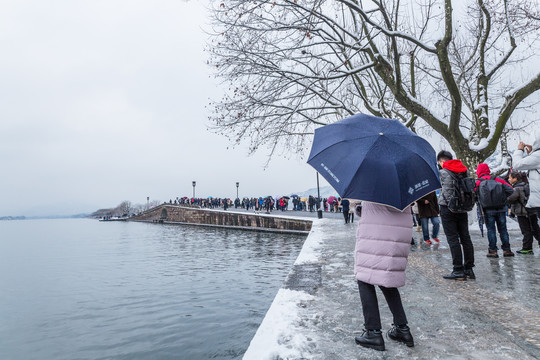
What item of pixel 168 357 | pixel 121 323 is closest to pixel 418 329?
pixel 168 357

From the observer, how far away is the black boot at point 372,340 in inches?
101

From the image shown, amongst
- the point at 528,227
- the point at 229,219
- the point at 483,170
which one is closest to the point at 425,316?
the point at 483,170

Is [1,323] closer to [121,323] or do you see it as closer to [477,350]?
[121,323]

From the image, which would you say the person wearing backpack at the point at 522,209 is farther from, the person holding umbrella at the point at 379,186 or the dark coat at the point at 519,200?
the person holding umbrella at the point at 379,186

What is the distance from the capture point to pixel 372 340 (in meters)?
2.59

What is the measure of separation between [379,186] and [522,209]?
5.83 m

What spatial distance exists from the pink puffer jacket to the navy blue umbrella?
0.24m

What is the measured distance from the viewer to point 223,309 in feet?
23.3

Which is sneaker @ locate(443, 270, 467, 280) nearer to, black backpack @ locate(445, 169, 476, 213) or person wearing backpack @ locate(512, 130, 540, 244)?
black backpack @ locate(445, 169, 476, 213)

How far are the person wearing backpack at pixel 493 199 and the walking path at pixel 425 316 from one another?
2.39 feet

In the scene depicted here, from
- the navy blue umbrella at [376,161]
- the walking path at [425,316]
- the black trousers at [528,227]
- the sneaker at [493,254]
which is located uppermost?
the navy blue umbrella at [376,161]

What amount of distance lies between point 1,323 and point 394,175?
939 cm

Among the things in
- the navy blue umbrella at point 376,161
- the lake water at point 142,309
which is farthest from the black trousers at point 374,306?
the lake water at point 142,309

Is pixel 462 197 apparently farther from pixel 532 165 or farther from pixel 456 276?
pixel 532 165
